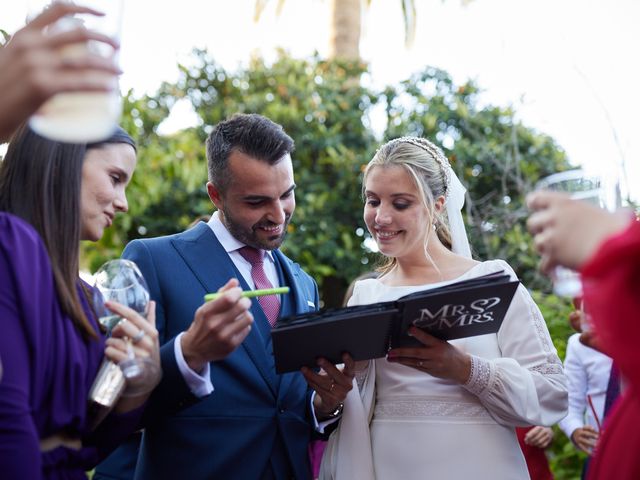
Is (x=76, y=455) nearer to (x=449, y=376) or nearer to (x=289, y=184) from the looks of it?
(x=449, y=376)

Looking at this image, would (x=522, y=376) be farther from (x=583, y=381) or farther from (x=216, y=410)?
(x=583, y=381)

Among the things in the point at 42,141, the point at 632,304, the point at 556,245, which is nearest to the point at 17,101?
the point at 42,141

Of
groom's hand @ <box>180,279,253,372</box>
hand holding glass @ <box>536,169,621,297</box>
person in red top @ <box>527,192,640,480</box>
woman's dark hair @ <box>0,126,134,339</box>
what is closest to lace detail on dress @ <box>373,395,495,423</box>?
groom's hand @ <box>180,279,253,372</box>

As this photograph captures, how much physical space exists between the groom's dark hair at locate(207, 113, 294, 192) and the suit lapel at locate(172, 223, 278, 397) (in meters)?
0.35

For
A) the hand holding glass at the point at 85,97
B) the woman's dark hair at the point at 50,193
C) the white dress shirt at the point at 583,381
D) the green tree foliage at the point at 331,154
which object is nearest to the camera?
the hand holding glass at the point at 85,97

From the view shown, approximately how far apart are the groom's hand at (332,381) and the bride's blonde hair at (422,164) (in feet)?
2.99

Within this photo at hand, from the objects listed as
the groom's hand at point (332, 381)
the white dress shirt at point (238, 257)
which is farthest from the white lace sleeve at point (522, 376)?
the white dress shirt at point (238, 257)

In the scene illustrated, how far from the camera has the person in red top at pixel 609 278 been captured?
1.36 meters

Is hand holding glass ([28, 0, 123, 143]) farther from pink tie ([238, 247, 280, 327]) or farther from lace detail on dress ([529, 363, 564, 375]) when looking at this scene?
lace detail on dress ([529, 363, 564, 375])

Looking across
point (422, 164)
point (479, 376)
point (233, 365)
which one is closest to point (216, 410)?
point (233, 365)

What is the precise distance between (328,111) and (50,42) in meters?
7.98

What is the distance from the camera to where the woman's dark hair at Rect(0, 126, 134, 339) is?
195cm

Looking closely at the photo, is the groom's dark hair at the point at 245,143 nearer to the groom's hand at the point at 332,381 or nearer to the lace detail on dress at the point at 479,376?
the groom's hand at the point at 332,381

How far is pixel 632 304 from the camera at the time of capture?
1361 mm
